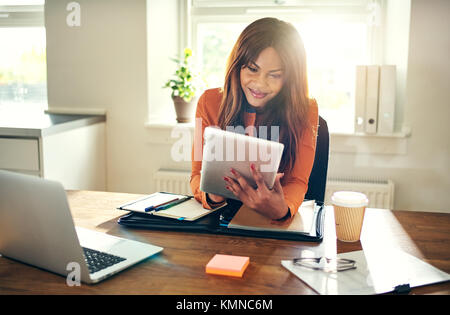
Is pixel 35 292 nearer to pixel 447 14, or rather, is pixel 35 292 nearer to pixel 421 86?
pixel 421 86

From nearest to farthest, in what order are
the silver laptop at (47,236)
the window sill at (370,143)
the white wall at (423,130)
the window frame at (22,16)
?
the silver laptop at (47,236)
the white wall at (423,130)
the window sill at (370,143)
the window frame at (22,16)

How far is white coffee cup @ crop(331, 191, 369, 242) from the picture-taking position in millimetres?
1053

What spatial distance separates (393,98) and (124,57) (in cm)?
152

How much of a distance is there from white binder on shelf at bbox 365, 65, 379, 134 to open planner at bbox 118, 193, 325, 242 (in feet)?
4.05

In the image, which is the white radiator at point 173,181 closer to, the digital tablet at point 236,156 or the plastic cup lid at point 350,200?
the digital tablet at point 236,156

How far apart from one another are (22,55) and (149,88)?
105 cm

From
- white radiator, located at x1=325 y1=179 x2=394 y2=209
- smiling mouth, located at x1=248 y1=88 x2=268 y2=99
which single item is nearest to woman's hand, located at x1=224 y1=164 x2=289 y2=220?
smiling mouth, located at x1=248 y1=88 x2=268 y2=99

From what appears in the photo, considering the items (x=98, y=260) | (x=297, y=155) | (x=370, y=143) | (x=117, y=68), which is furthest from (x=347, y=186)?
(x=98, y=260)

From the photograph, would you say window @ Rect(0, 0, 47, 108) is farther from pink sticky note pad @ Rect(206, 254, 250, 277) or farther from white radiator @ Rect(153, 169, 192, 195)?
pink sticky note pad @ Rect(206, 254, 250, 277)

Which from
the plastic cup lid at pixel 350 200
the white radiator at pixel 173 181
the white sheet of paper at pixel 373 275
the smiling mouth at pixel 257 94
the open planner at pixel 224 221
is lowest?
the white radiator at pixel 173 181

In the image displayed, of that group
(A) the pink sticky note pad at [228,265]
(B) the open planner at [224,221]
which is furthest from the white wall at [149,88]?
(A) the pink sticky note pad at [228,265]

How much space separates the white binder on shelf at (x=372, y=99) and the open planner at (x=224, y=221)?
1.23m

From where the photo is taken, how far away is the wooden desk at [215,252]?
81 cm

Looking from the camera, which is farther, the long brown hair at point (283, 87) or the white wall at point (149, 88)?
the white wall at point (149, 88)
